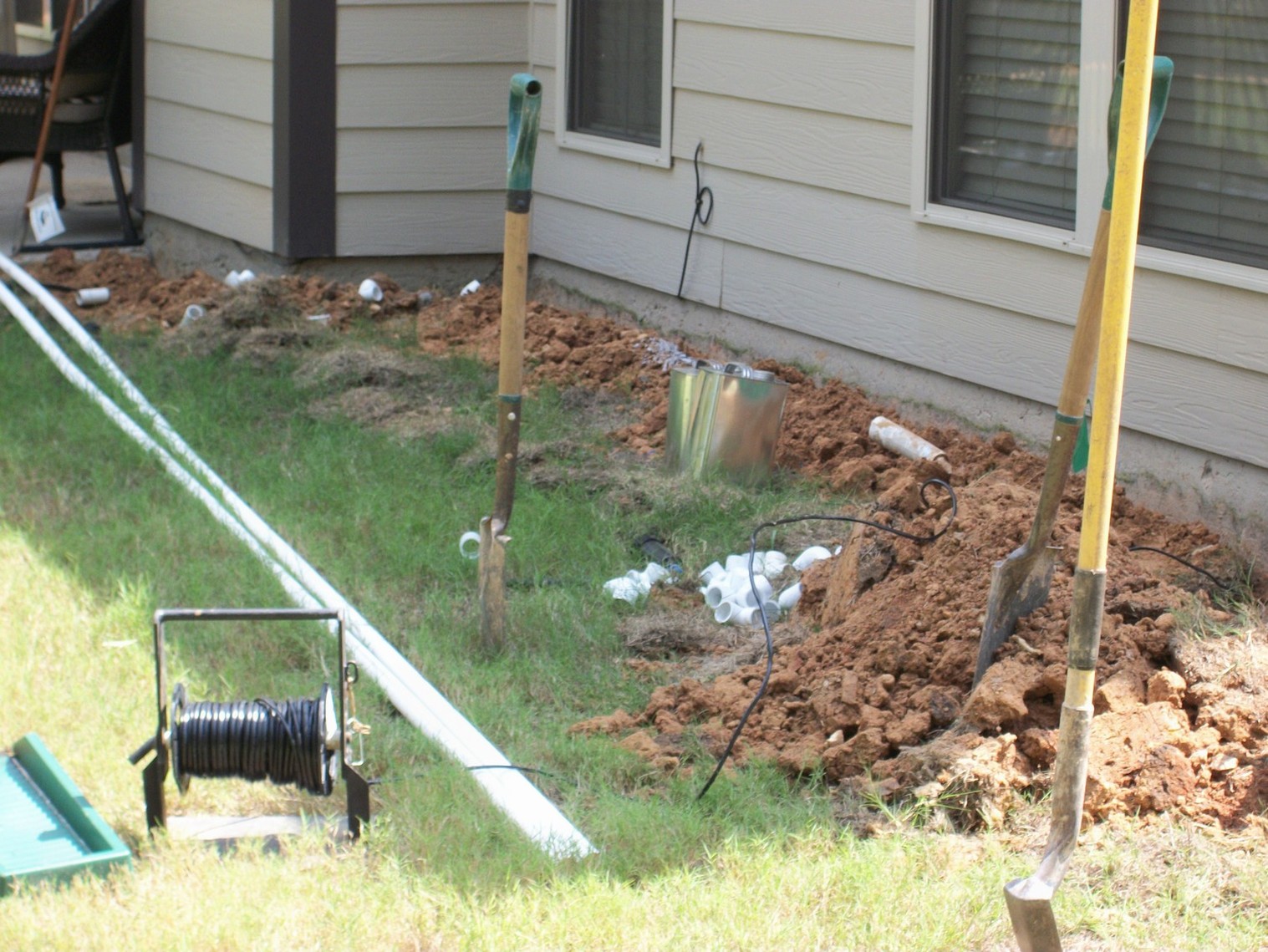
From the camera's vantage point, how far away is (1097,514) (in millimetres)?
2457

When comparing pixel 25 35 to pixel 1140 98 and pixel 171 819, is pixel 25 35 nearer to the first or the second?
pixel 171 819

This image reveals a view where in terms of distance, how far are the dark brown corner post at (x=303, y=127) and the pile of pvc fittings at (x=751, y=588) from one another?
3967 millimetres

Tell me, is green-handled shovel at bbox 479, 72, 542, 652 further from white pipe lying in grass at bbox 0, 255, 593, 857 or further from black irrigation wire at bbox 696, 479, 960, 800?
black irrigation wire at bbox 696, 479, 960, 800

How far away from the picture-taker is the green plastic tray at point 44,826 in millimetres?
2783

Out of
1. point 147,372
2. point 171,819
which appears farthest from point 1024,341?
point 147,372

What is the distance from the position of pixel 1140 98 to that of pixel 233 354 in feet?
16.9

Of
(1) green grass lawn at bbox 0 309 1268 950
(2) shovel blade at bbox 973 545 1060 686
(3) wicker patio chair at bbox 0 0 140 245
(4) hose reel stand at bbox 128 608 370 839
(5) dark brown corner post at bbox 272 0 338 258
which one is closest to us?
(1) green grass lawn at bbox 0 309 1268 950

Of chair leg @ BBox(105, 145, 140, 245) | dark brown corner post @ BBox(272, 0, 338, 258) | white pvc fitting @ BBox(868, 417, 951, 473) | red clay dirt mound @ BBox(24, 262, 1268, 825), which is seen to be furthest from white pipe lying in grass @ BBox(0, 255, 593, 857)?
chair leg @ BBox(105, 145, 140, 245)

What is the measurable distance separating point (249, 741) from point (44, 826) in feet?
1.59

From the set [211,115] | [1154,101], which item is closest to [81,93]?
[211,115]

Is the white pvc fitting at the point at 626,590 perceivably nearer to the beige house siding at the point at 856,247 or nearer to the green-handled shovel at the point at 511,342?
the green-handled shovel at the point at 511,342

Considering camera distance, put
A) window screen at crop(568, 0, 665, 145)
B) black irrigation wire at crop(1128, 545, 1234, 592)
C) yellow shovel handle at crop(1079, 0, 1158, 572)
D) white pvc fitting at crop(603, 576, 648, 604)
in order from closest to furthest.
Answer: yellow shovel handle at crop(1079, 0, 1158, 572), black irrigation wire at crop(1128, 545, 1234, 592), white pvc fitting at crop(603, 576, 648, 604), window screen at crop(568, 0, 665, 145)

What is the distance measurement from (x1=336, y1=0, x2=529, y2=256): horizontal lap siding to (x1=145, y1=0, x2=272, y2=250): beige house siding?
456 millimetres

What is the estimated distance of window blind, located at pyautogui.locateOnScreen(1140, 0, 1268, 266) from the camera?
13.9ft
